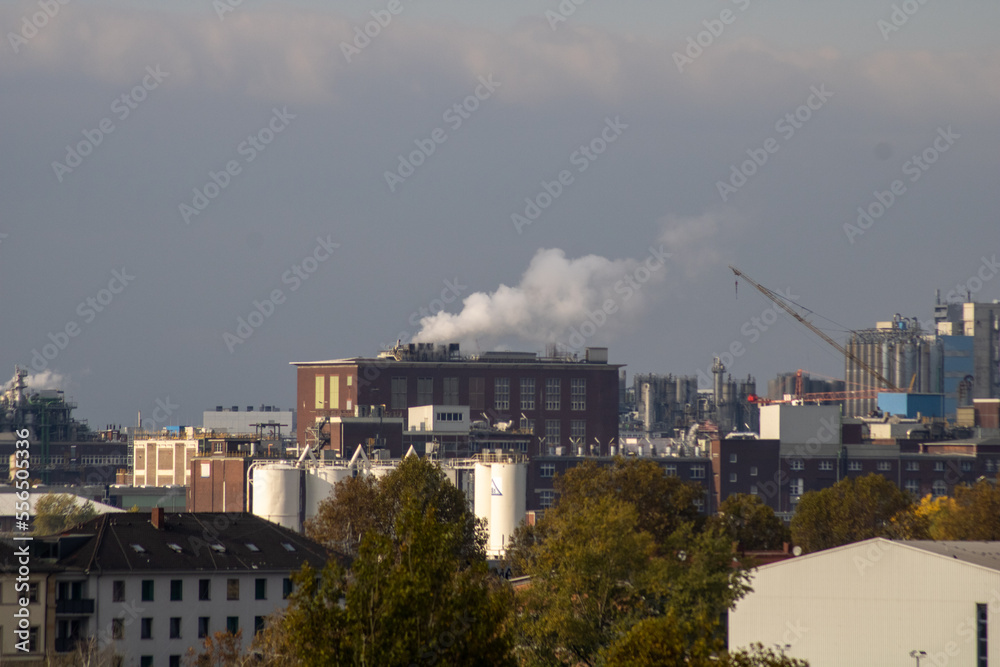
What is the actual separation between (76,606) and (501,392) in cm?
9458

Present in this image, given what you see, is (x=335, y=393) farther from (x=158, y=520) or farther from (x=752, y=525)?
(x=158, y=520)

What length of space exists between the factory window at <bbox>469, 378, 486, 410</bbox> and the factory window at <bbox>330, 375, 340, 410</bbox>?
1340cm

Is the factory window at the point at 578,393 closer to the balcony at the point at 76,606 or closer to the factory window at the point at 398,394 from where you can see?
the factory window at the point at 398,394

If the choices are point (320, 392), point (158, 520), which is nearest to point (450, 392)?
point (320, 392)

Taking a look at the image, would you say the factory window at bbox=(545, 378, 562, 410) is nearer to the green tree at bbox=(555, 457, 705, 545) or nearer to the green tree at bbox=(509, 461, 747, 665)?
the green tree at bbox=(555, 457, 705, 545)

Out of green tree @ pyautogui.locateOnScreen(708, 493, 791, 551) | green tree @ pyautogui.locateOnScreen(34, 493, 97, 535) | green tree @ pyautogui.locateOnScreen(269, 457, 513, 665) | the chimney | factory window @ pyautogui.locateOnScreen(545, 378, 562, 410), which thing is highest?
factory window @ pyautogui.locateOnScreen(545, 378, 562, 410)

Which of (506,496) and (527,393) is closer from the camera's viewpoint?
(506,496)

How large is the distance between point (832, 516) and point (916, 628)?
137 ft

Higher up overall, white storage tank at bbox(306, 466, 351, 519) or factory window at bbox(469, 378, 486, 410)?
factory window at bbox(469, 378, 486, 410)

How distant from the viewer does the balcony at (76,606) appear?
60031 mm

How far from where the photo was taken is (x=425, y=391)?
152 m

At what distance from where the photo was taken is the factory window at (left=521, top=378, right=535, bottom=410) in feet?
503

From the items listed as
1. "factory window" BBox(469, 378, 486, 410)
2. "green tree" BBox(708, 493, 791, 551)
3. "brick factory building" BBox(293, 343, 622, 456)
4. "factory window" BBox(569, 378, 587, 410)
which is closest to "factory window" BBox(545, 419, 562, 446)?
"brick factory building" BBox(293, 343, 622, 456)

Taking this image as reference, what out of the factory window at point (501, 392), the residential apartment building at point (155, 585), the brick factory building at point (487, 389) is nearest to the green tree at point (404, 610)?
the residential apartment building at point (155, 585)
